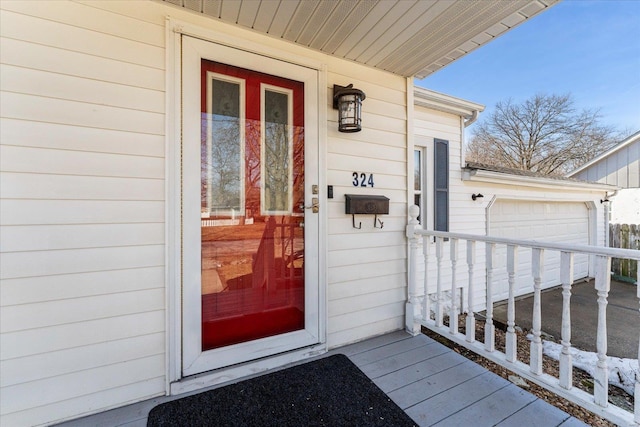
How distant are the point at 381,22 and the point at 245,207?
1.53m

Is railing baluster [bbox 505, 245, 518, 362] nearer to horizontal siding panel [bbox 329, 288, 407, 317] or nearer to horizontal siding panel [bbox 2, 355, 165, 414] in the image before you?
horizontal siding panel [bbox 329, 288, 407, 317]

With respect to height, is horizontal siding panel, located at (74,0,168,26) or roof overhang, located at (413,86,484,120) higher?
roof overhang, located at (413,86,484,120)

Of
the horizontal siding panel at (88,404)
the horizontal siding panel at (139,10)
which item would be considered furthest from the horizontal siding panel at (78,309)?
the horizontal siding panel at (139,10)

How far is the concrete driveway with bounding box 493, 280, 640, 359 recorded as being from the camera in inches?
140

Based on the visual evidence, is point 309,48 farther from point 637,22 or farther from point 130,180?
point 637,22

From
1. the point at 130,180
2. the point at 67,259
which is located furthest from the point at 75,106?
the point at 67,259

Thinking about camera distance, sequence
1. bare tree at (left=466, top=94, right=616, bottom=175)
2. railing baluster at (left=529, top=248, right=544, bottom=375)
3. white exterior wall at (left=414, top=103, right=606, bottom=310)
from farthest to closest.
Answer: bare tree at (left=466, top=94, right=616, bottom=175), white exterior wall at (left=414, top=103, right=606, bottom=310), railing baluster at (left=529, top=248, right=544, bottom=375)

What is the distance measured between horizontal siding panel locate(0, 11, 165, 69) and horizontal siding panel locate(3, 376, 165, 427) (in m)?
1.89

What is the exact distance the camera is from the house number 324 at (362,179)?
2.27m

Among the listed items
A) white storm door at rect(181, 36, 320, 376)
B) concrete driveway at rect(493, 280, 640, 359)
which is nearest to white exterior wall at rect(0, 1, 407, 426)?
white storm door at rect(181, 36, 320, 376)

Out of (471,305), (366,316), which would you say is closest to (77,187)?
(366,316)

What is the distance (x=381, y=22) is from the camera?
179cm

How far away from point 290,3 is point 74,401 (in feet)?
8.37

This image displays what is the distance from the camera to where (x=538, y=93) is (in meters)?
12.3
